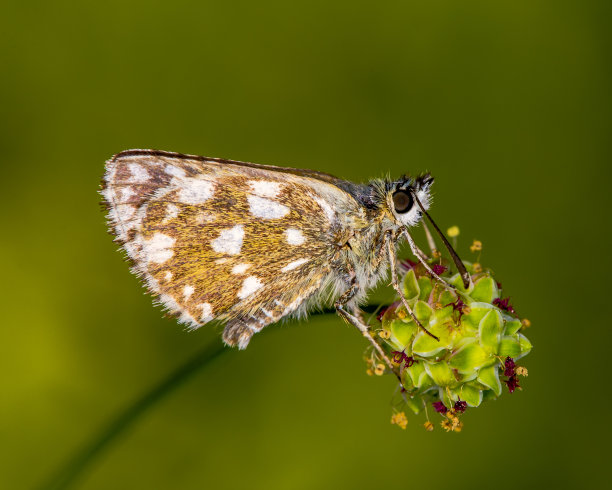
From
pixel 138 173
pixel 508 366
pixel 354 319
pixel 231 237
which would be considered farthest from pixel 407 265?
pixel 138 173

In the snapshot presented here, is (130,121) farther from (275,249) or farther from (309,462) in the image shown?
(309,462)

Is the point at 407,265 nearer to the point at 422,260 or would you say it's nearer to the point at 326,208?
the point at 422,260

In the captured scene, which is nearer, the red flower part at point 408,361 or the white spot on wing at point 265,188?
the red flower part at point 408,361

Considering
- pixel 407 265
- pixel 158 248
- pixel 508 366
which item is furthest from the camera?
pixel 407 265

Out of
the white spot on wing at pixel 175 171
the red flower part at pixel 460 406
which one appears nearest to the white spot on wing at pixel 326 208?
the white spot on wing at pixel 175 171

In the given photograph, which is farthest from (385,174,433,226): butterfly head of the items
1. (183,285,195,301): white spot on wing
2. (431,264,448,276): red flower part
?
(183,285,195,301): white spot on wing

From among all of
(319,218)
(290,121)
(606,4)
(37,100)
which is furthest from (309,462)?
(606,4)

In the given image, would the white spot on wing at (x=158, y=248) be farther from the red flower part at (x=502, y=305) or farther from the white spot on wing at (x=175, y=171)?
the red flower part at (x=502, y=305)
